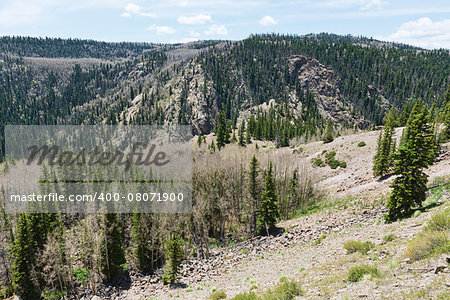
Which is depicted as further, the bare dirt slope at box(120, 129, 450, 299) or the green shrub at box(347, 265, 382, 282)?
the green shrub at box(347, 265, 382, 282)

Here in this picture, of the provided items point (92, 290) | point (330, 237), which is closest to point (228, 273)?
point (330, 237)

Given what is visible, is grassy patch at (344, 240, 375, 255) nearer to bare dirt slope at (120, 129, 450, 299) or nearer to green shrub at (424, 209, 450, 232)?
bare dirt slope at (120, 129, 450, 299)

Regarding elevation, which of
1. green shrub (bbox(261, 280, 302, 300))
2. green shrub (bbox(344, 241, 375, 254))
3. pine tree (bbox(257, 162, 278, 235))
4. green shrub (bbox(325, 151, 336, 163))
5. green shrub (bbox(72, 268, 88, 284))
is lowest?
green shrub (bbox(72, 268, 88, 284))

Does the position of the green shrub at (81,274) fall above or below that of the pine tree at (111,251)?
below

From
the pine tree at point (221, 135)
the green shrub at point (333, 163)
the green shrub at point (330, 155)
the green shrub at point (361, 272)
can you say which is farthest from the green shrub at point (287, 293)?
the pine tree at point (221, 135)

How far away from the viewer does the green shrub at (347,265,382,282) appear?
15.3 metres

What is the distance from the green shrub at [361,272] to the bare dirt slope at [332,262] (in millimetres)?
467

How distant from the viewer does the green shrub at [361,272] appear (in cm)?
1534

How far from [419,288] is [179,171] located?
211 feet

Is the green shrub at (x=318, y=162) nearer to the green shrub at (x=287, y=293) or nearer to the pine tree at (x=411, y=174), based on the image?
the pine tree at (x=411, y=174)

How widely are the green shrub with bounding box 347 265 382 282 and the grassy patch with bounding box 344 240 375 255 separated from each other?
5.33 metres

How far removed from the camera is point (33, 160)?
144 meters

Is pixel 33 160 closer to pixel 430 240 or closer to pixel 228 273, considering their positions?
pixel 228 273

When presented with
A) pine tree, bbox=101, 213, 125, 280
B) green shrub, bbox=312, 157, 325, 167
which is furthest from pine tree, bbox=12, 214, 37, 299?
green shrub, bbox=312, 157, 325, 167
